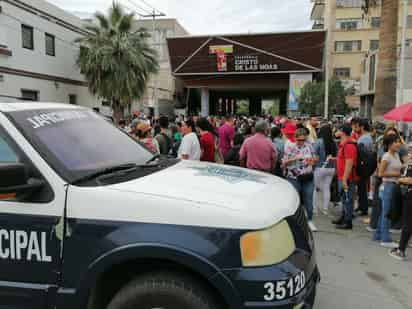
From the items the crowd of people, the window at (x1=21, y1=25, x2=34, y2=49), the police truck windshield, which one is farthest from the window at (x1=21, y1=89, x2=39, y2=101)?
the police truck windshield

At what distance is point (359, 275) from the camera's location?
4258 mm

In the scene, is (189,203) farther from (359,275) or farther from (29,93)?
(29,93)

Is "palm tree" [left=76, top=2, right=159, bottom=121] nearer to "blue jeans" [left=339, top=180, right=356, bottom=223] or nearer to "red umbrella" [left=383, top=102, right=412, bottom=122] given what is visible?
"red umbrella" [left=383, top=102, right=412, bottom=122]

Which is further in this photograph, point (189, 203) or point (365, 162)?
point (365, 162)

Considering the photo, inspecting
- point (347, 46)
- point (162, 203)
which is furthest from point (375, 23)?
point (162, 203)

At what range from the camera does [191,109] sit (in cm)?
4806

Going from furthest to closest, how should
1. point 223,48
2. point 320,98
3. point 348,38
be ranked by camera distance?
point 348,38
point 223,48
point 320,98

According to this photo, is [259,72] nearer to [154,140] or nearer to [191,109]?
[191,109]

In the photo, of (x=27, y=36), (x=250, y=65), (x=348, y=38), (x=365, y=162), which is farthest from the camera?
(x=348, y=38)

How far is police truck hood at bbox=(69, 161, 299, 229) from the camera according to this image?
2195mm

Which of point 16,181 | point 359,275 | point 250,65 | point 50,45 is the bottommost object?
point 359,275

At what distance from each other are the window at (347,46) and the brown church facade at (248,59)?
13960mm

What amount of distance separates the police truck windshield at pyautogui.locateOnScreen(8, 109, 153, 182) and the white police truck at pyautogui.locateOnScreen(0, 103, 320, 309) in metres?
0.01

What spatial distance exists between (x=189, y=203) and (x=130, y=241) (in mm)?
423
